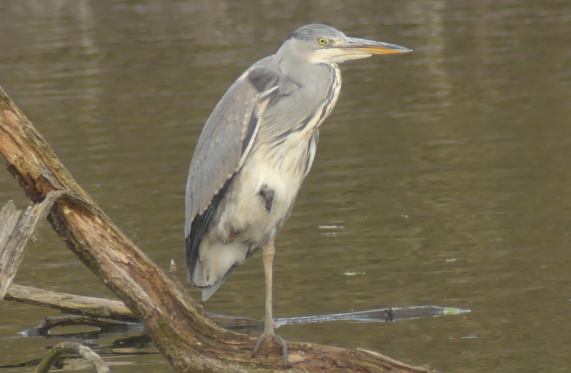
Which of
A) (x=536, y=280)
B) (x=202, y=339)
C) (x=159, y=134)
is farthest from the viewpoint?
(x=159, y=134)

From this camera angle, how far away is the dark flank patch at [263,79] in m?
6.88

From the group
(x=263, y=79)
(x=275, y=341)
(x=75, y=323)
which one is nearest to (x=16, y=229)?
(x=275, y=341)

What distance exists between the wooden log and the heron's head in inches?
60.7

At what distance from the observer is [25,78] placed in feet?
65.7

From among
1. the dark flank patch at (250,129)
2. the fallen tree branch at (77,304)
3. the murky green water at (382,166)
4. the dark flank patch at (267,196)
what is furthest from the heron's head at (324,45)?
the murky green water at (382,166)

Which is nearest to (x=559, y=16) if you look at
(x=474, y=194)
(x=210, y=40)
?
(x=210, y=40)

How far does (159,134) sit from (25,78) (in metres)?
5.19

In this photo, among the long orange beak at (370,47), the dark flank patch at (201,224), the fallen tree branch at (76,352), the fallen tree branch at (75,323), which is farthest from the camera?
the fallen tree branch at (75,323)

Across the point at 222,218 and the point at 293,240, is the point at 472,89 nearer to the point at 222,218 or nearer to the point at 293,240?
the point at 293,240

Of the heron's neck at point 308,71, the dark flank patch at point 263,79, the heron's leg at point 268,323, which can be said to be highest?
the heron's neck at point 308,71

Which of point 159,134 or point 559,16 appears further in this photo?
point 559,16

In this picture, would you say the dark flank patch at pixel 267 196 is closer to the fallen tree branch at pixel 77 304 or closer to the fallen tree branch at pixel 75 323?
the fallen tree branch at pixel 77 304

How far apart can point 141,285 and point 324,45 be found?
1471 mm

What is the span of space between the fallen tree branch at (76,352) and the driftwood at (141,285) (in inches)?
10.1
